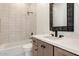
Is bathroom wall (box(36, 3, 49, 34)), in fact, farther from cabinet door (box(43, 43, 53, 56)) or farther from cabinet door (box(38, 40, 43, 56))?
cabinet door (box(43, 43, 53, 56))

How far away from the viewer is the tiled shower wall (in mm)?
1476

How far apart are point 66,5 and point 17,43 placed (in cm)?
81

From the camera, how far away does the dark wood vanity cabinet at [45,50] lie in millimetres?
1111

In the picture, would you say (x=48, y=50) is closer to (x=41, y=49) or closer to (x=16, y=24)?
(x=41, y=49)

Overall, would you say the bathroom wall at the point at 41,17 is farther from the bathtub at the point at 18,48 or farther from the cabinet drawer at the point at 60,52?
the cabinet drawer at the point at 60,52

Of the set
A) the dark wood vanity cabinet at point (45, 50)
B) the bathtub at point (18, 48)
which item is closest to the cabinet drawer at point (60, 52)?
the dark wood vanity cabinet at point (45, 50)

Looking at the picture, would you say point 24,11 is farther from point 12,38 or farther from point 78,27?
point 78,27

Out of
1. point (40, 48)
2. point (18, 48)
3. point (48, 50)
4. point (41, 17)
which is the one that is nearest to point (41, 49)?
point (40, 48)

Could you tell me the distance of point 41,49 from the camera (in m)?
1.45

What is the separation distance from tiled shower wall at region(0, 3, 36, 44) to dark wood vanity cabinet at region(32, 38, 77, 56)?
16 centimetres

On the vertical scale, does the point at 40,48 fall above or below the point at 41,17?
below

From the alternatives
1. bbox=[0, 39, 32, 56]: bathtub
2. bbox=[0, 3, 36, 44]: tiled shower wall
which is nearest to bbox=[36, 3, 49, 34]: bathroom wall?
bbox=[0, 3, 36, 44]: tiled shower wall

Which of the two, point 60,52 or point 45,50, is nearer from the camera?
point 60,52

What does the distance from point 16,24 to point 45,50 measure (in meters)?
0.49
